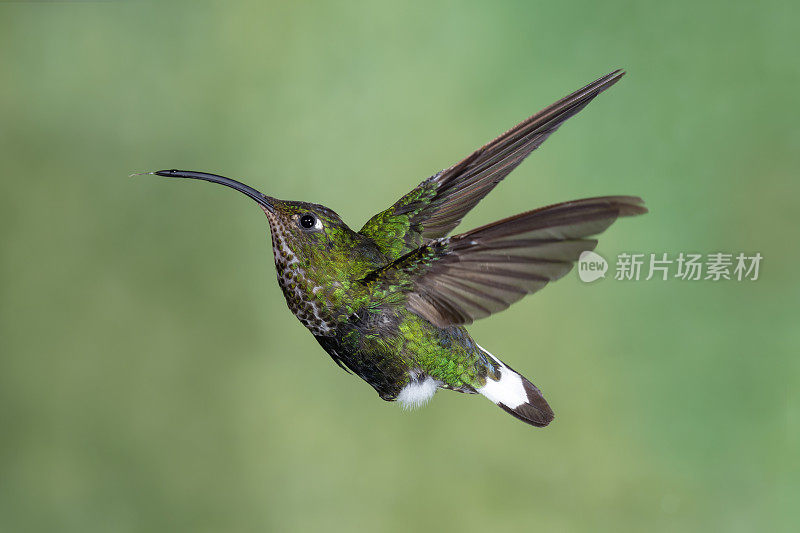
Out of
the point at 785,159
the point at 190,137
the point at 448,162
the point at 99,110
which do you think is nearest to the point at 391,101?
the point at 448,162

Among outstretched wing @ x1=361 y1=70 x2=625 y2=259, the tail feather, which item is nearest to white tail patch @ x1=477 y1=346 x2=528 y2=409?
the tail feather

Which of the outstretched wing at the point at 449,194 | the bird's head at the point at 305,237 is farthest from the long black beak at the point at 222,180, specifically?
the outstretched wing at the point at 449,194

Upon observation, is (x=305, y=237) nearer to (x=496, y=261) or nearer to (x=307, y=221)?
(x=307, y=221)

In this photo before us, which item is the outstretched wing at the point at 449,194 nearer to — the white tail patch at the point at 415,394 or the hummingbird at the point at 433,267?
the hummingbird at the point at 433,267

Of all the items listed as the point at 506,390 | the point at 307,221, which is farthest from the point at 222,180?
the point at 506,390

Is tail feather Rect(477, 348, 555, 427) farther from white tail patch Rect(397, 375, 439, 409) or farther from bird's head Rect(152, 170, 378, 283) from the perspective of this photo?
bird's head Rect(152, 170, 378, 283)

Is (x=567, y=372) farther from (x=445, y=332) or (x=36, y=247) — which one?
(x=36, y=247)
